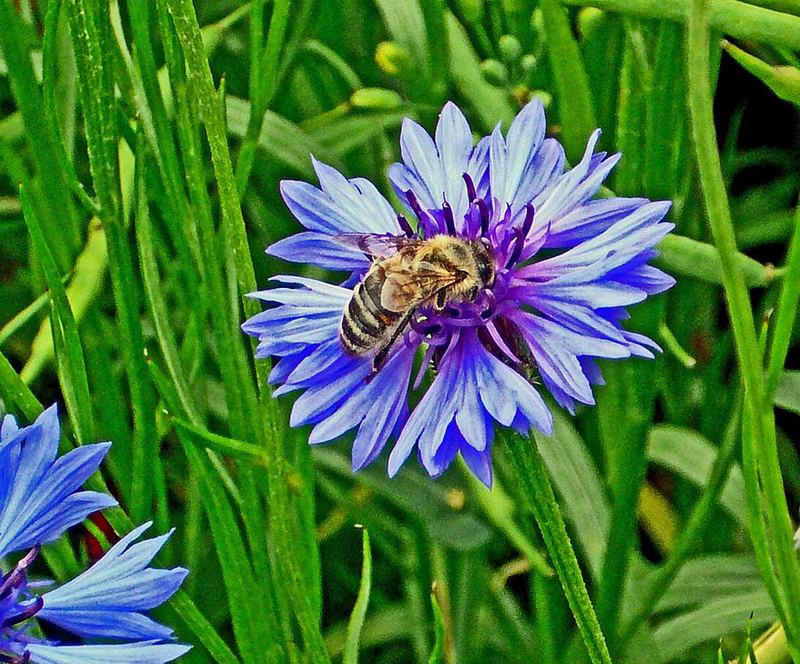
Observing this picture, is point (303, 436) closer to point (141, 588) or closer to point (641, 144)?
point (141, 588)

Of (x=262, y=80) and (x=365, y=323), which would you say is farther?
(x=262, y=80)

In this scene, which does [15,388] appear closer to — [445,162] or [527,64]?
[445,162]

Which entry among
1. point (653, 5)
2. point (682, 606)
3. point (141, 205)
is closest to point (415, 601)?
point (682, 606)

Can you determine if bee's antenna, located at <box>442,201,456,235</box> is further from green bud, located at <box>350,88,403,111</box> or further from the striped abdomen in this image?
green bud, located at <box>350,88,403,111</box>

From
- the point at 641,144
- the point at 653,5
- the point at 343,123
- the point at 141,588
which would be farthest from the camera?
the point at 343,123

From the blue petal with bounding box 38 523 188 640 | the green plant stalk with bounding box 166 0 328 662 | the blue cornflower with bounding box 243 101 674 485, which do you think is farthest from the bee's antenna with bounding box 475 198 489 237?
the blue petal with bounding box 38 523 188 640

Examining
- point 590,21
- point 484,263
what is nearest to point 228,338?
point 484,263
